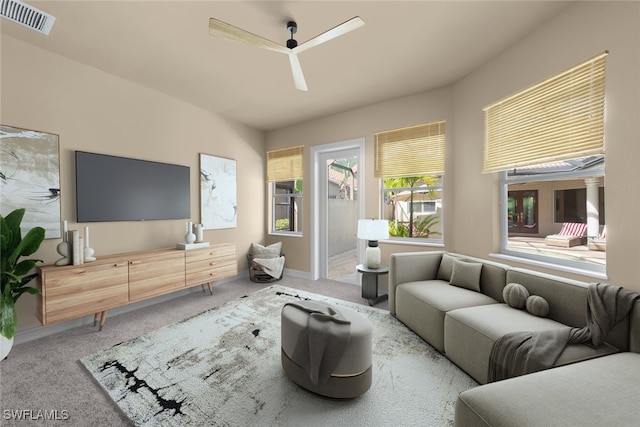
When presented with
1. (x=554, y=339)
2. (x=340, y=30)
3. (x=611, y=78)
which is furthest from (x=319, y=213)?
(x=611, y=78)

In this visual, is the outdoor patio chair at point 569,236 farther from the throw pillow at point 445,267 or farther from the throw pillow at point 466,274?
the throw pillow at point 445,267

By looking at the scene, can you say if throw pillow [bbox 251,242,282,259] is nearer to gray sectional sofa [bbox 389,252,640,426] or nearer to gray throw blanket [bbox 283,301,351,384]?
gray sectional sofa [bbox 389,252,640,426]

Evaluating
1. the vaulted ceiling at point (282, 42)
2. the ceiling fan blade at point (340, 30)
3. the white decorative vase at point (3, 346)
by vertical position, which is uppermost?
the vaulted ceiling at point (282, 42)

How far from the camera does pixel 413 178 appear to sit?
388 centimetres

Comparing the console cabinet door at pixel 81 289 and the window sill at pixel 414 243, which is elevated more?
the window sill at pixel 414 243

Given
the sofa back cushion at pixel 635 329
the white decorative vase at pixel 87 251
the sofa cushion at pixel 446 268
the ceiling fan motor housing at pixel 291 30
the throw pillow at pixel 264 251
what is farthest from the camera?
the throw pillow at pixel 264 251

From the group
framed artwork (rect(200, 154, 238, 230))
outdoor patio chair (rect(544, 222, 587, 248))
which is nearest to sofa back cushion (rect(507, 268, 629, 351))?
outdoor patio chair (rect(544, 222, 587, 248))

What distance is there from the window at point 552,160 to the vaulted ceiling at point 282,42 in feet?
2.13

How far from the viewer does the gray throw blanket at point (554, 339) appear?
148 centimetres

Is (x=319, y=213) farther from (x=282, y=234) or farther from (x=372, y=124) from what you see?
(x=372, y=124)

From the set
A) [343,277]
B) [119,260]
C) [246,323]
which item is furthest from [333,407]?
[343,277]

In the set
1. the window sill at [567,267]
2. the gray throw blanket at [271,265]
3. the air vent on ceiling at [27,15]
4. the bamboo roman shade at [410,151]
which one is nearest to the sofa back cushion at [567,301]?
the window sill at [567,267]

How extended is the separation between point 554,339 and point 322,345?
140 centimetres

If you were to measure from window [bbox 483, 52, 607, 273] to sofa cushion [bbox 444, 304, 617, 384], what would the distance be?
0.79 meters
